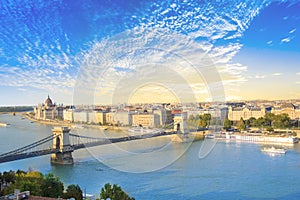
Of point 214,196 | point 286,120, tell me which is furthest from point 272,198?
point 286,120

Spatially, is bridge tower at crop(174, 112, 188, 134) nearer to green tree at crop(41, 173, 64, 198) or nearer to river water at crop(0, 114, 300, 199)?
river water at crop(0, 114, 300, 199)

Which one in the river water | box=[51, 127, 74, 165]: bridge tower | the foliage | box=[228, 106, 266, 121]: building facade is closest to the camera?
the foliage

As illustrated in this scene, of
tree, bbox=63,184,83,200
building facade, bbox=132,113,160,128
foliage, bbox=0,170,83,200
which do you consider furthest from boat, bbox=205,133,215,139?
tree, bbox=63,184,83,200

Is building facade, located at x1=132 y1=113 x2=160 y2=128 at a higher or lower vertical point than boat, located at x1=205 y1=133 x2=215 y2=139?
higher

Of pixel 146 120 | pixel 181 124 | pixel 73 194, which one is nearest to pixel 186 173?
pixel 73 194

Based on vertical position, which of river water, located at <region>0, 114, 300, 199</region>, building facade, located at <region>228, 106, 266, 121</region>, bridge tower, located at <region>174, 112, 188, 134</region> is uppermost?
building facade, located at <region>228, 106, 266, 121</region>

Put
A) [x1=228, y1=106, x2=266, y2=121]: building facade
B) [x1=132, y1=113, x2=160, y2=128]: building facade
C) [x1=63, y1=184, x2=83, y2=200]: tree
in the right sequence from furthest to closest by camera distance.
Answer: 1. [x1=228, y1=106, x2=266, y2=121]: building facade
2. [x1=132, y1=113, x2=160, y2=128]: building facade
3. [x1=63, y1=184, x2=83, y2=200]: tree

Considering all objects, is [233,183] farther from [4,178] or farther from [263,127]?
[263,127]
